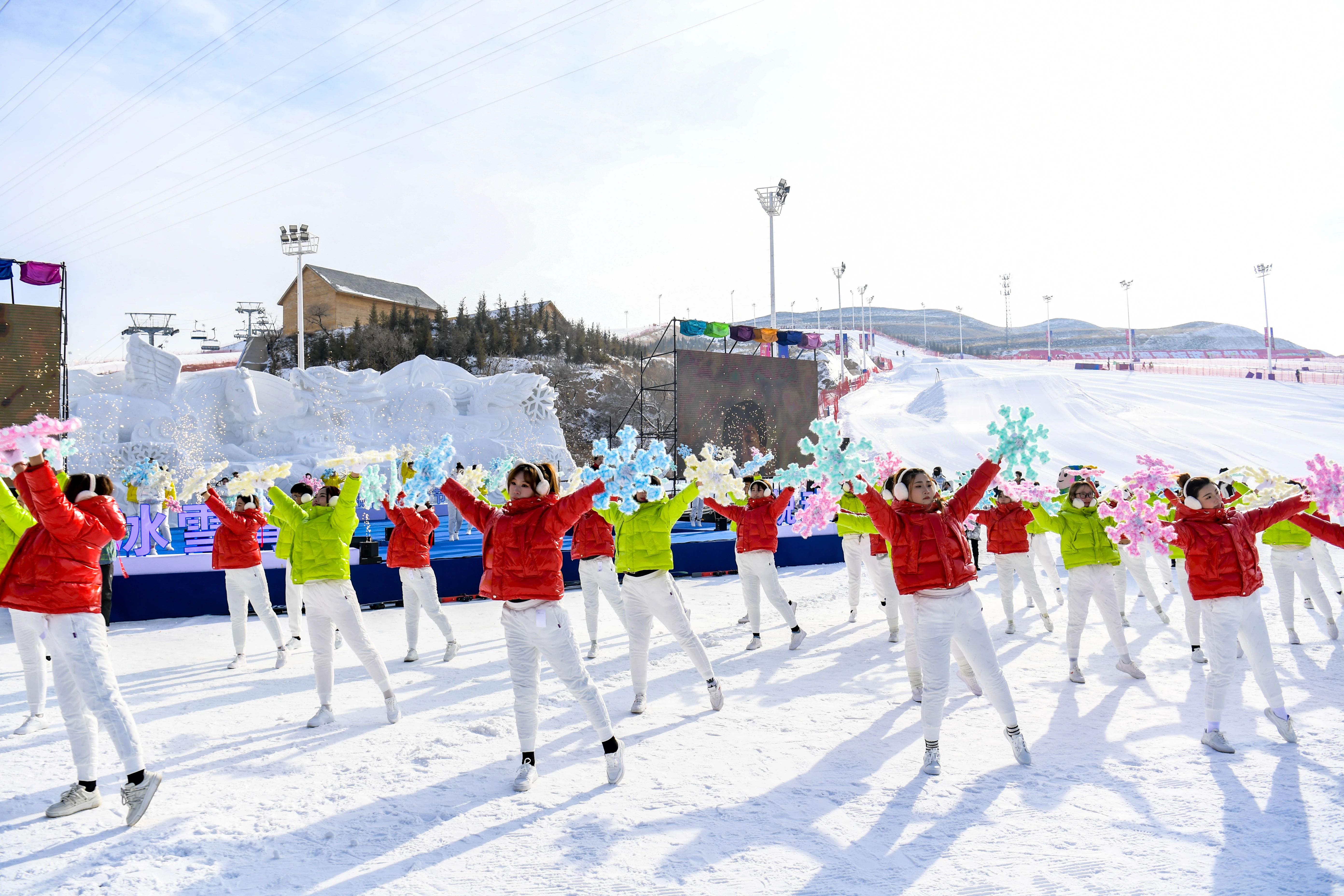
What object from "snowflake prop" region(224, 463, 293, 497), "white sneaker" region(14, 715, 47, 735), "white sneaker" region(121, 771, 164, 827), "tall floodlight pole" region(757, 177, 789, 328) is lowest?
"white sneaker" region(14, 715, 47, 735)

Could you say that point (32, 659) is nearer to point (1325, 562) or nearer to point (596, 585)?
point (596, 585)

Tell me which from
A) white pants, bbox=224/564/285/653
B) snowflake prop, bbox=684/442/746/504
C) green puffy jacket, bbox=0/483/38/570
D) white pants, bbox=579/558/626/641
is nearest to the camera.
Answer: green puffy jacket, bbox=0/483/38/570

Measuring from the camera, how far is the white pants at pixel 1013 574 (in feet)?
24.7

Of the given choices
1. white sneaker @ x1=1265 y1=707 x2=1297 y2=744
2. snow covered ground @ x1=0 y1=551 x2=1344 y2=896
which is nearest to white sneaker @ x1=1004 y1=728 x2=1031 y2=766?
snow covered ground @ x1=0 y1=551 x2=1344 y2=896

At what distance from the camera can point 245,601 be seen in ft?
22.5

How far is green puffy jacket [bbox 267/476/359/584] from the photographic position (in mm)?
5004

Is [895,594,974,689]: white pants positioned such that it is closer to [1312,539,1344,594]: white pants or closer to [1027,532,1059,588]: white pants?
[1027,532,1059,588]: white pants

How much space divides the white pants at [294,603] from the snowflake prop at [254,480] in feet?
2.76

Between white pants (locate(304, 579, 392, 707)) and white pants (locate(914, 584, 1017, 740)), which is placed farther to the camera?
white pants (locate(304, 579, 392, 707))

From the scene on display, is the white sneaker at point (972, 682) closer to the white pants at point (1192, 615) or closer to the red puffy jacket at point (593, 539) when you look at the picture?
the white pants at point (1192, 615)

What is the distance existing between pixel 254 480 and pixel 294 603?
1541 mm

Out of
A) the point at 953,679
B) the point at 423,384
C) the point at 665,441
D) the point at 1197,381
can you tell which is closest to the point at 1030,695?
the point at 953,679

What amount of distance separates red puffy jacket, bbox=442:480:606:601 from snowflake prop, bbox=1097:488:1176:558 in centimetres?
390

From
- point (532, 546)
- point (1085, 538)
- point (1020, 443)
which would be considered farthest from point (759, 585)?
point (532, 546)
